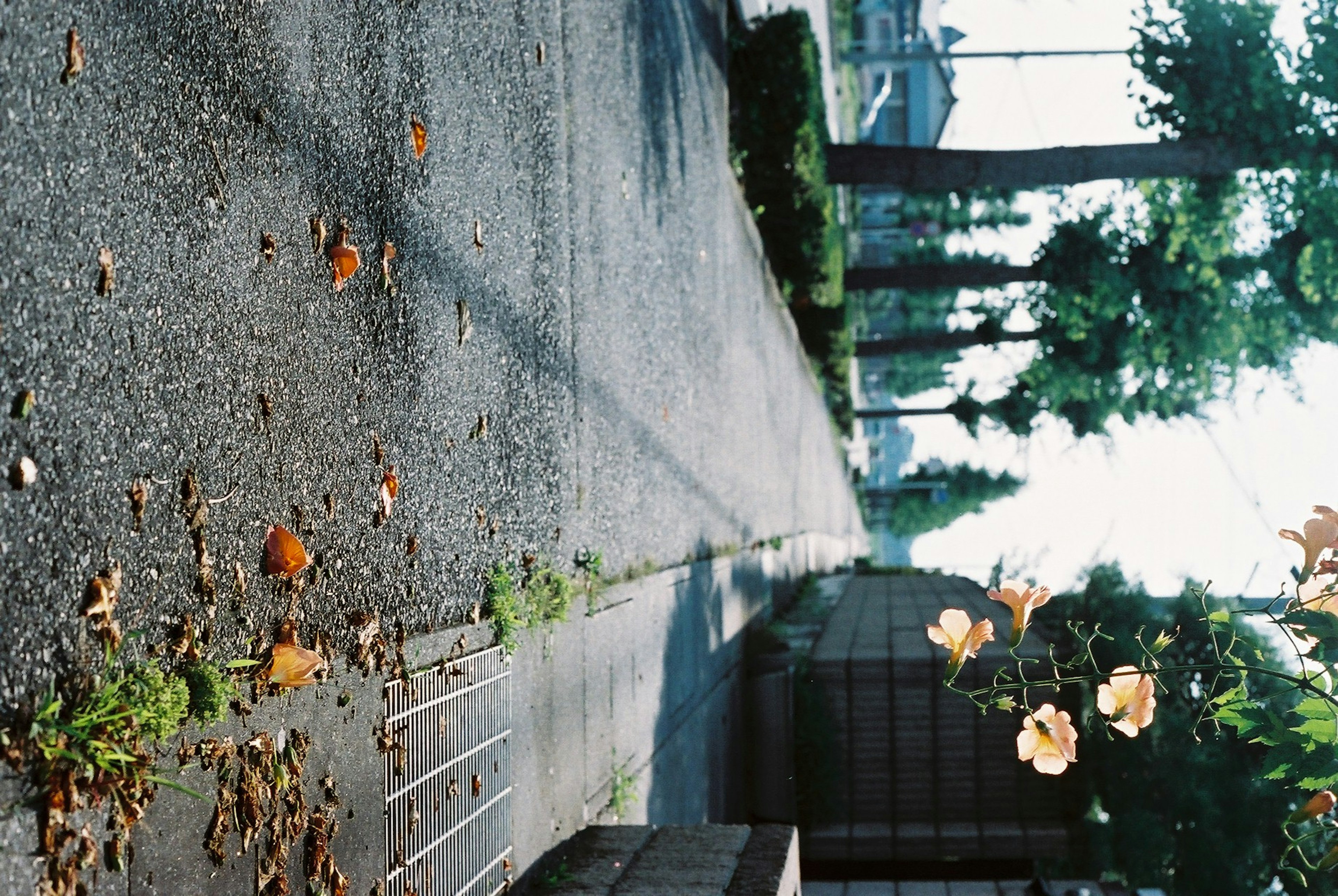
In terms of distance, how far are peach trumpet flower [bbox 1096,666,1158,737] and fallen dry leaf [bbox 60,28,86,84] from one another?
2.20 meters

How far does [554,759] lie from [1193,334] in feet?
45.1

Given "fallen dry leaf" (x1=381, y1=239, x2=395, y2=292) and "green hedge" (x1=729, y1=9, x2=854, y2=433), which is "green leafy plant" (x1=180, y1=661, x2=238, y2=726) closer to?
"fallen dry leaf" (x1=381, y1=239, x2=395, y2=292)

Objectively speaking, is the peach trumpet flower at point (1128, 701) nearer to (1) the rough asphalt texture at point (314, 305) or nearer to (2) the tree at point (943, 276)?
(1) the rough asphalt texture at point (314, 305)

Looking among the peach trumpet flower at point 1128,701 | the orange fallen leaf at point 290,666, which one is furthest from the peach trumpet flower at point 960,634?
the orange fallen leaf at point 290,666

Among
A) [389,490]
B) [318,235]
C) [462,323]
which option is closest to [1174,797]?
[462,323]

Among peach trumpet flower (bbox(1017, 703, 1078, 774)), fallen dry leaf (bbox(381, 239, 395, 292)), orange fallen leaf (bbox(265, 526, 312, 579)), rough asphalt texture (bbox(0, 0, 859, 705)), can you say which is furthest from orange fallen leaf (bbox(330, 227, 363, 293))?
peach trumpet flower (bbox(1017, 703, 1078, 774))

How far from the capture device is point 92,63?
84.1 inches

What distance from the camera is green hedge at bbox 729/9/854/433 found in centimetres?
1044

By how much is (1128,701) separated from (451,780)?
1.81 m

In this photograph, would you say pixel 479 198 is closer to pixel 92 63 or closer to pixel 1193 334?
pixel 92 63

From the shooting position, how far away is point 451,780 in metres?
3.44

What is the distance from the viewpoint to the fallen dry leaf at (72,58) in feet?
6.77

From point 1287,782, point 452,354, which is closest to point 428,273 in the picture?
point 452,354

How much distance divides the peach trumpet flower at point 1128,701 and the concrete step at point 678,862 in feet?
4.50
